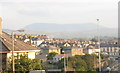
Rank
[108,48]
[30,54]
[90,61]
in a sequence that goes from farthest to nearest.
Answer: [108,48] → [90,61] → [30,54]

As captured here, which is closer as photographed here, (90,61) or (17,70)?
(17,70)

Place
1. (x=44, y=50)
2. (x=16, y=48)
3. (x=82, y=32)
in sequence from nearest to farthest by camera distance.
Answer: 1. (x=16, y=48)
2. (x=82, y=32)
3. (x=44, y=50)

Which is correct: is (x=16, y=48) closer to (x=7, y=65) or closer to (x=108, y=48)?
(x=7, y=65)

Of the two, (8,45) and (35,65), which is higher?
(8,45)

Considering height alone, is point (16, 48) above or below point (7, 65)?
above

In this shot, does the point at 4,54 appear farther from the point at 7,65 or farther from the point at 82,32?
the point at 82,32

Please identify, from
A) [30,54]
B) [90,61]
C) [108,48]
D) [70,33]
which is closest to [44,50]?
[108,48]

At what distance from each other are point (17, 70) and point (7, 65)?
1.44 m

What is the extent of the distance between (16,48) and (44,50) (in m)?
47.5

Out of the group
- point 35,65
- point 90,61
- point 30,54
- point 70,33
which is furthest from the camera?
point 70,33

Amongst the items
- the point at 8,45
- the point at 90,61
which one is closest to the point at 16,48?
the point at 8,45

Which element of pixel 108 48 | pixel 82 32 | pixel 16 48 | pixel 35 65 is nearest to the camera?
pixel 35 65

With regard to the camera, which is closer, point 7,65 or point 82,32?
point 7,65

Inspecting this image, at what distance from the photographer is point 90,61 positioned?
1192 inches
